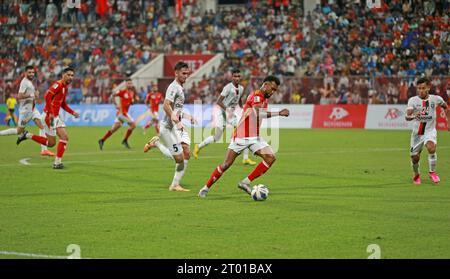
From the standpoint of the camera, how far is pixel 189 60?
2035 inches

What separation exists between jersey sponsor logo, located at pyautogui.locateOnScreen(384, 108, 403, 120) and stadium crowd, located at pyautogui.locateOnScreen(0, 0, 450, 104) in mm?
549

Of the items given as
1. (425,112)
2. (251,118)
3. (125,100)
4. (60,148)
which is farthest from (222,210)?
(125,100)

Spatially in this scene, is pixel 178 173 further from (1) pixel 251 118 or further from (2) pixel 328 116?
(2) pixel 328 116

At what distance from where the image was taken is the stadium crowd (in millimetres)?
41281

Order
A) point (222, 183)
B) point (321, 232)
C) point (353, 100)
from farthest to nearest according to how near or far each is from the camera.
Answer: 1. point (353, 100)
2. point (222, 183)
3. point (321, 232)

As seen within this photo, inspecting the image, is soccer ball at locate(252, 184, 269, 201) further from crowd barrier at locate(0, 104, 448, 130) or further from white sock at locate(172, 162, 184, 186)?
crowd barrier at locate(0, 104, 448, 130)

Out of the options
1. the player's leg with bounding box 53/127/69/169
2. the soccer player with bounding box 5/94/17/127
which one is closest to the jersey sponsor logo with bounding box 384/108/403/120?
the soccer player with bounding box 5/94/17/127

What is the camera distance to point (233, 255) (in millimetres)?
9133

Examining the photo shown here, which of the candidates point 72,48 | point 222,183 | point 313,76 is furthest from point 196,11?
point 222,183

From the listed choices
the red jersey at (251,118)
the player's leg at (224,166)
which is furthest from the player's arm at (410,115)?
the player's leg at (224,166)

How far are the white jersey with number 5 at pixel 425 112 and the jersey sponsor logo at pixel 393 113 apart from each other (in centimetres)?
2240

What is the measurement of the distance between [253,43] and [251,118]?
35032mm
